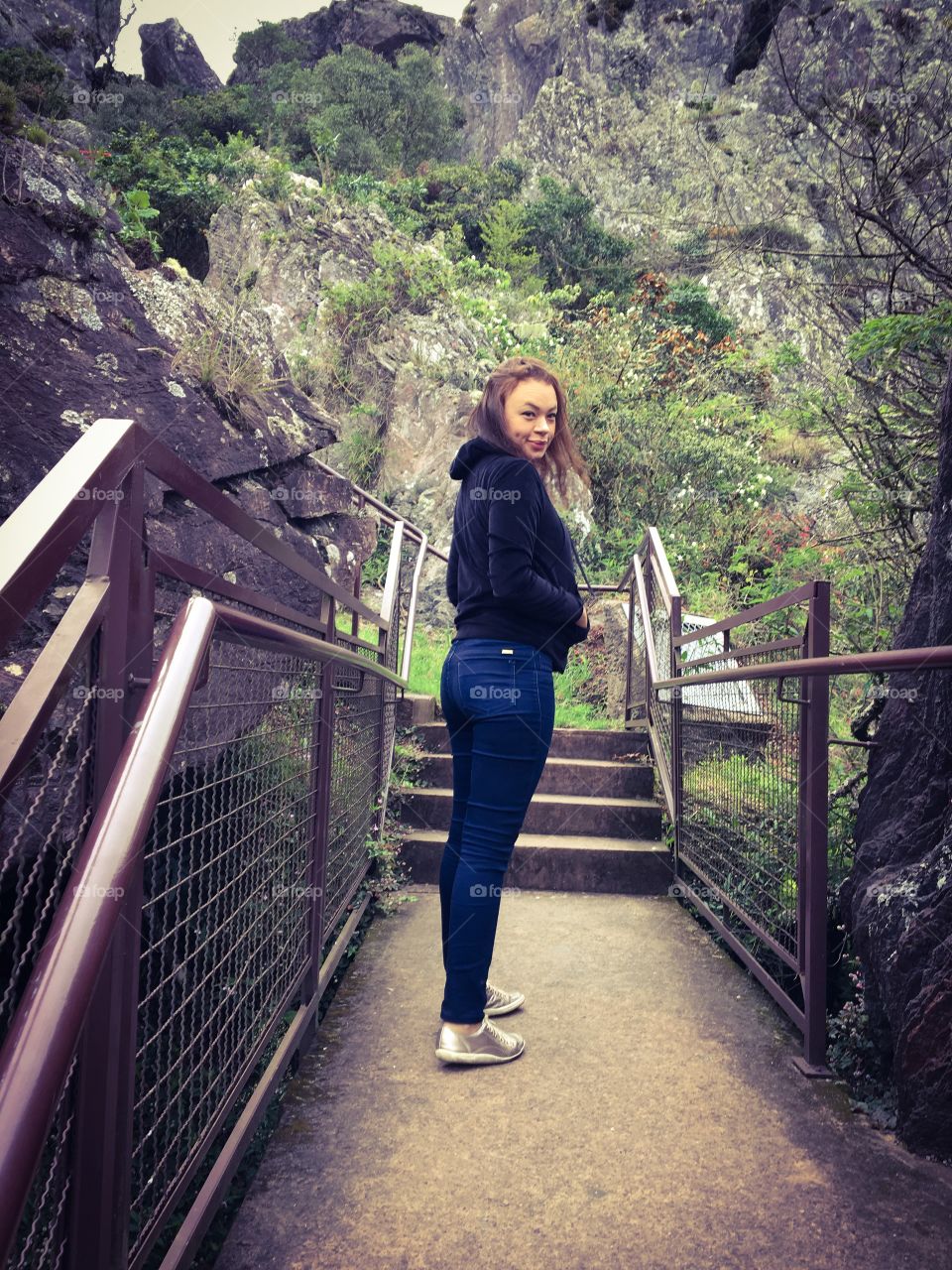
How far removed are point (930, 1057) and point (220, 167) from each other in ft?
57.4

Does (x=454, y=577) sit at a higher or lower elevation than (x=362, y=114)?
lower

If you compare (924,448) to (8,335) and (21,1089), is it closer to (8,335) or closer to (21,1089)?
(8,335)

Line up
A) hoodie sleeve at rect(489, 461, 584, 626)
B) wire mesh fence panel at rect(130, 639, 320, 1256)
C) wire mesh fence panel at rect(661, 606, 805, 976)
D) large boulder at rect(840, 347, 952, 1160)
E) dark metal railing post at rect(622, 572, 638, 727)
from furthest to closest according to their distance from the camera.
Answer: dark metal railing post at rect(622, 572, 638, 727), wire mesh fence panel at rect(661, 606, 805, 976), hoodie sleeve at rect(489, 461, 584, 626), large boulder at rect(840, 347, 952, 1160), wire mesh fence panel at rect(130, 639, 320, 1256)

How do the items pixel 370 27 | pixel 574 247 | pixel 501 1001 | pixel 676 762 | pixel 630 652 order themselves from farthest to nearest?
pixel 370 27 → pixel 574 247 → pixel 630 652 → pixel 676 762 → pixel 501 1001

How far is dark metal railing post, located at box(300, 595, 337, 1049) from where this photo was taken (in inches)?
92.5

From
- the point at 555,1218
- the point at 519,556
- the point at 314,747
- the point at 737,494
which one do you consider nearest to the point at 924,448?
the point at 519,556

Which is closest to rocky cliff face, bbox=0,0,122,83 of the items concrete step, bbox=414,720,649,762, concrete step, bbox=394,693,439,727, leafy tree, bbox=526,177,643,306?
leafy tree, bbox=526,177,643,306

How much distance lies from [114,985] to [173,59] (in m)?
34.1

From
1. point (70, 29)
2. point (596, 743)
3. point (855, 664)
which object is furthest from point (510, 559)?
point (70, 29)

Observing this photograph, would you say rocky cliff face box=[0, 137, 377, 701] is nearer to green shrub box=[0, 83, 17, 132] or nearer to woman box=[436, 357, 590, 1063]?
green shrub box=[0, 83, 17, 132]

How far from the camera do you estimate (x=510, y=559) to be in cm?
210

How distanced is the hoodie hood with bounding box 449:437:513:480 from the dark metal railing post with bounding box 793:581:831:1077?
3.03 feet

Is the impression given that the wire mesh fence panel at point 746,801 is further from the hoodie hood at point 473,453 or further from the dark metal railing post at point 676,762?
the hoodie hood at point 473,453

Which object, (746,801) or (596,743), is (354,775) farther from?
(596,743)
